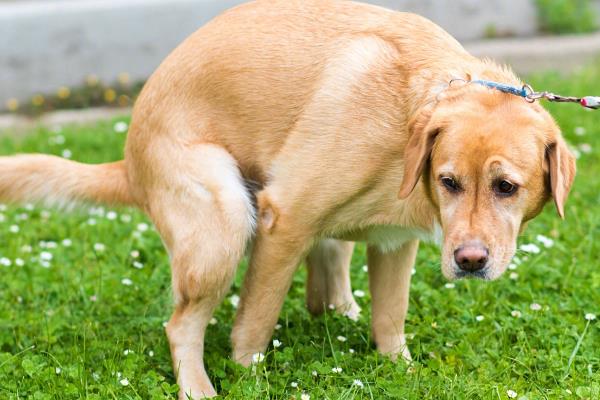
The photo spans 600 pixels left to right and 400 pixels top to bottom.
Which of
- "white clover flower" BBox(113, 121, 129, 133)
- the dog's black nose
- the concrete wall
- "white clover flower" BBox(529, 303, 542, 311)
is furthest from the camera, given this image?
the concrete wall

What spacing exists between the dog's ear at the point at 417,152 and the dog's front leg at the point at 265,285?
56 centimetres

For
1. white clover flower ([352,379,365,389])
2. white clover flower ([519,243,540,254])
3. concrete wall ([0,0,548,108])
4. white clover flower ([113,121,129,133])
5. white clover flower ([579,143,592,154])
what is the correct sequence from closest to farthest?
white clover flower ([352,379,365,389]) < white clover flower ([519,243,540,254]) < white clover flower ([579,143,592,154]) < white clover flower ([113,121,129,133]) < concrete wall ([0,0,548,108])

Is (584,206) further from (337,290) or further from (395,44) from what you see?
(395,44)

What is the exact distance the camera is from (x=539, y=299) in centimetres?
491

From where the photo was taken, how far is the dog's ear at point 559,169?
3666mm

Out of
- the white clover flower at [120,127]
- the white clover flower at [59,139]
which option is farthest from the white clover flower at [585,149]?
the white clover flower at [59,139]

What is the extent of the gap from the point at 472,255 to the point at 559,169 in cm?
47

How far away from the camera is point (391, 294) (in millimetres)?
4535

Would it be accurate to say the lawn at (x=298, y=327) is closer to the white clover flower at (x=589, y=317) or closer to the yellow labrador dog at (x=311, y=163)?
the white clover flower at (x=589, y=317)

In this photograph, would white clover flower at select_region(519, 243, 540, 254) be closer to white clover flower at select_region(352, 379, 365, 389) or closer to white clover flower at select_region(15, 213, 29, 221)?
white clover flower at select_region(352, 379, 365, 389)

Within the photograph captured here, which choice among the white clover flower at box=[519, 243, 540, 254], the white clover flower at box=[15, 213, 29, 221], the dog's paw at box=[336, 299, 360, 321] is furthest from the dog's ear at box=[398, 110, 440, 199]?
the white clover flower at box=[15, 213, 29, 221]

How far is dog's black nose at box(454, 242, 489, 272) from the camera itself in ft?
11.8

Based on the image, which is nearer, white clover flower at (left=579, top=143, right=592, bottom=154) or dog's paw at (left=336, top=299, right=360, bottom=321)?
dog's paw at (left=336, top=299, right=360, bottom=321)

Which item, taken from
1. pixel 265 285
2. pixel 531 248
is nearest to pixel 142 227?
pixel 265 285
